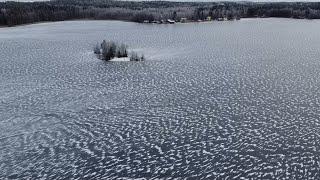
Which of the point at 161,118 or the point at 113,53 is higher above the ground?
the point at 113,53

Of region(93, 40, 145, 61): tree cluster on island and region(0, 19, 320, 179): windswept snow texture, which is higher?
region(93, 40, 145, 61): tree cluster on island

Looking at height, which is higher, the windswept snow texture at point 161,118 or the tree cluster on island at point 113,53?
the tree cluster on island at point 113,53

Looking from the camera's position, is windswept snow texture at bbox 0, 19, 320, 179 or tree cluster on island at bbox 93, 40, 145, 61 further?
tree cluster on island at bbox 93, 40, 145, 61

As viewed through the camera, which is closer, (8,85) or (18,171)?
(18,171)

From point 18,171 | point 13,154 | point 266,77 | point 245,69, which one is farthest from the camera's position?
point 245,69

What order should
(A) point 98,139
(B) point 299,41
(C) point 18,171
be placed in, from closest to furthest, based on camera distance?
(C) point 18,171 → (A) point 98,139 → (B) point 299,41

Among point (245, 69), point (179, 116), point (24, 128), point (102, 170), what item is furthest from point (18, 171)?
point (245, 69)

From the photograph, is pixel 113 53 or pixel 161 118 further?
pixel 113 53

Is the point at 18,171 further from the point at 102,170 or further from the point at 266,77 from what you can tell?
the point at 266,77
